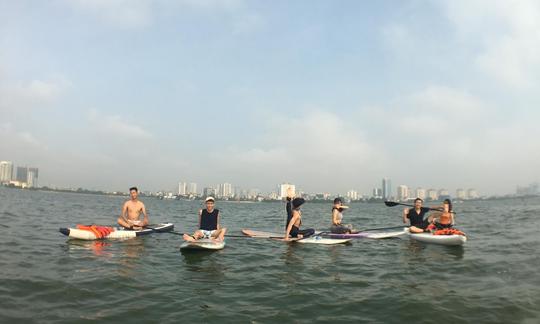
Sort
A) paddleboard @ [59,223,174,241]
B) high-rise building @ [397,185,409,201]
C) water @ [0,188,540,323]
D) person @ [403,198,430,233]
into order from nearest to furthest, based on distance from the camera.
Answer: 1. water @ [0,188,540,323]
2. paddleboard @ [59,223,174,241]
3. person @ [403,198,430,233]
4. high-rise building @ [397,185,409,201]

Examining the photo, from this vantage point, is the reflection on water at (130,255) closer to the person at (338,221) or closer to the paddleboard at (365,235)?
the paddleboard at (365,235)

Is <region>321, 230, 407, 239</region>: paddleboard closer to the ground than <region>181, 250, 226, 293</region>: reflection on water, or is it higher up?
higher up

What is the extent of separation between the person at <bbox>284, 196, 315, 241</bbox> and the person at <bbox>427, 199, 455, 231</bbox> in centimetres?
623

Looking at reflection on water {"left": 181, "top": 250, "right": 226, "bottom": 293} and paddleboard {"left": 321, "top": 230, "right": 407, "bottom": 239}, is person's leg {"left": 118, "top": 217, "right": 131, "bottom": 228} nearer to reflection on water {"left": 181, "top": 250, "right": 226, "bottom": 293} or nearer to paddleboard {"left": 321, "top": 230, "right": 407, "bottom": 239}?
reflection on water {"left": 181, "top": 250, "right": 226, "bottom": 293}

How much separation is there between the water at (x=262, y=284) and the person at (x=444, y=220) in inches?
106

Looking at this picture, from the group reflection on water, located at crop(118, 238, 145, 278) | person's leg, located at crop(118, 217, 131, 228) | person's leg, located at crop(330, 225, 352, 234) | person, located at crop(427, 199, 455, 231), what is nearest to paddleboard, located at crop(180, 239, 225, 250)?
reflection on water, located at crop(118, 238, 145, 278)

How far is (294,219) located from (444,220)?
24.5ft

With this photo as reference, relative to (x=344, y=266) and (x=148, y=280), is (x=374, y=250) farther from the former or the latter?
(x=148, y=280)

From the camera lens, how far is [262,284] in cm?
962

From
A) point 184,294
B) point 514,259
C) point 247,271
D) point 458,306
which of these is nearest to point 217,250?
point 247,271

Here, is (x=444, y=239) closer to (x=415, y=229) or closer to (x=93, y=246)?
(x=415, y=229)

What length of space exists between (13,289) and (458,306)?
966 centimetres

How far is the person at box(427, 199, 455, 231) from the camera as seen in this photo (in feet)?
58.6

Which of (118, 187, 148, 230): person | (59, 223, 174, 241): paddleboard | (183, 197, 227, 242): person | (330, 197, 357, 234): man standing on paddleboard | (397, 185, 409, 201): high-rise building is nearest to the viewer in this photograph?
(183, 197, 227, 242): person
